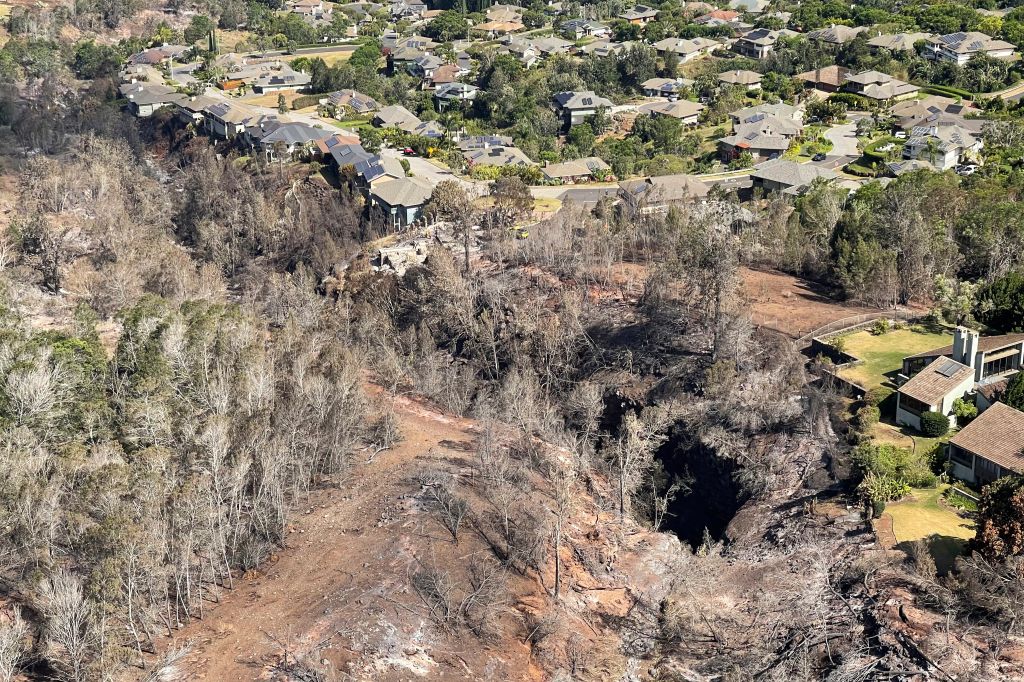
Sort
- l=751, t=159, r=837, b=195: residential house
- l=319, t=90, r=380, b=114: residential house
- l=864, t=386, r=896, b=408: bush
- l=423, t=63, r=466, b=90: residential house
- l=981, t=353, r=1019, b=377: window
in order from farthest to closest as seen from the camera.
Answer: l=423, t=63, r=466, b=90: residential house < l=319, t=90, r=380, b=114: residential house < l=751, t=159, r=837, b=195: residential house < l=864, t=386, r=896, b=408: bush < l=981, t=353, r=1019, b=377: window

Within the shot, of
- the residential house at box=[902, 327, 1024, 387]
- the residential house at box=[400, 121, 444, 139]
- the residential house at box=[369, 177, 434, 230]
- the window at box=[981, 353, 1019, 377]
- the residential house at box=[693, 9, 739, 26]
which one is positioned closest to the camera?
the residential house at box=[902, 327, 1024, 387]

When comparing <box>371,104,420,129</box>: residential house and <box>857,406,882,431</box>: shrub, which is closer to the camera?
<box>857,406,882,431</box>: shrub

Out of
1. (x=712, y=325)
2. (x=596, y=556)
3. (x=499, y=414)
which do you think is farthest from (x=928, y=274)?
(x=596, y=556)

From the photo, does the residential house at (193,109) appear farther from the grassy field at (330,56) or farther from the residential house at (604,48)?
the residential house at (604,48)

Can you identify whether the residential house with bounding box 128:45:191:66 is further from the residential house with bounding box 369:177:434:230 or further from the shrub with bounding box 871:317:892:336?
the shrub with bounding box 871:317:892:336

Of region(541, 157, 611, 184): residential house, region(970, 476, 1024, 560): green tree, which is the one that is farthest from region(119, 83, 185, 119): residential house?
region(970, 476, 1024, 560): green tree

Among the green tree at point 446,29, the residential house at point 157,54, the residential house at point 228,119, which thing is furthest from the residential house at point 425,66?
the residential house at point 157,54

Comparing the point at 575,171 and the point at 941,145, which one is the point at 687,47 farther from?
the point at 941,145
